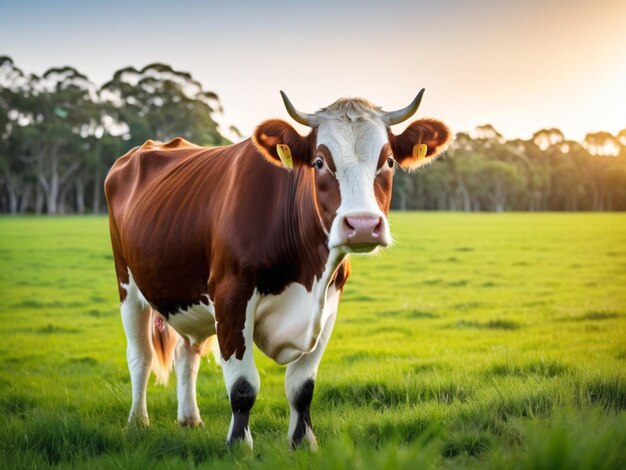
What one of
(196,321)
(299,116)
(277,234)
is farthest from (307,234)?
(196,321)

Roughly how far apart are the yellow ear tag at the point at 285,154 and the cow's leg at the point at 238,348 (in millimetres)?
851

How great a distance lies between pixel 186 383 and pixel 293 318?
178cm

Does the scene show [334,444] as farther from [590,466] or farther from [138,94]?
[138,94]

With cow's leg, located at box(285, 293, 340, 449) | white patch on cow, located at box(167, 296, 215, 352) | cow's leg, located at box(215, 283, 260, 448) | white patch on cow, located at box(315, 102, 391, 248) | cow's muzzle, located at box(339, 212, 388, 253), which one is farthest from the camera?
white patch on cow, located at box(167, 296, 215, 352)

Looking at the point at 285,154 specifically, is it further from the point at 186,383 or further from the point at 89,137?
the point at 89,137

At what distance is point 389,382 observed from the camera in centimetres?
617

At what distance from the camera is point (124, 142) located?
175ft

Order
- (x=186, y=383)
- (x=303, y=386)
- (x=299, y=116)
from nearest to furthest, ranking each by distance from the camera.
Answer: (x=299, y=116) < (x=303, y=386) < (x=186, y=383)

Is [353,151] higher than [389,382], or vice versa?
[353,151]

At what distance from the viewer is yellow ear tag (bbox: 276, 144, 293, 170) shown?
4.46 meters

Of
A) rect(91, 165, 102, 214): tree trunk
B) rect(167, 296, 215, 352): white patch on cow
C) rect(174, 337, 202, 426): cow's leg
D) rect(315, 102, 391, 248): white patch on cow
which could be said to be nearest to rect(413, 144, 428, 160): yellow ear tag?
rect(315, 102, 391, 248): white patch on cow

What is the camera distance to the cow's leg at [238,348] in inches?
179

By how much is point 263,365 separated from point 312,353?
11.4ft

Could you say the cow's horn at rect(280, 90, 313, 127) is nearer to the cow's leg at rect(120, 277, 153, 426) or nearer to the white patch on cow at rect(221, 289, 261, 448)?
the white patch on cow at rect(221, 289, 261, 448)
